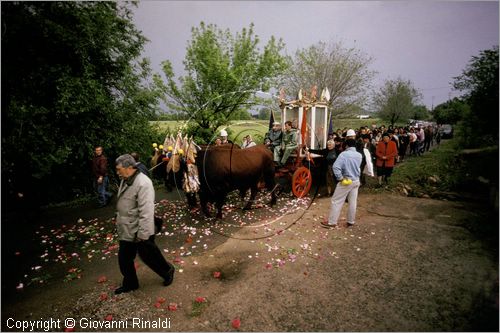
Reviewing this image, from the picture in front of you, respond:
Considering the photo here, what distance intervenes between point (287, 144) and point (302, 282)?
15.4ft

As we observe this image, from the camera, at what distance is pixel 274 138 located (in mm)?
8430

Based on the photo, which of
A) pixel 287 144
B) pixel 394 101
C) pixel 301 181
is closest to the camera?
pixel 287 144

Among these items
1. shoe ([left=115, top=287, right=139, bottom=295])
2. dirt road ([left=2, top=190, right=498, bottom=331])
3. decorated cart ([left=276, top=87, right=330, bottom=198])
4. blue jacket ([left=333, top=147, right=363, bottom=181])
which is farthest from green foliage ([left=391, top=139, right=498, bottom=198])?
shoe ([left=115, top=287, right=139, bottom=295])

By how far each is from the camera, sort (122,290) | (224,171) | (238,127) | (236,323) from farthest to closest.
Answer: (238,127), (224,171), (122,290), (236,323)

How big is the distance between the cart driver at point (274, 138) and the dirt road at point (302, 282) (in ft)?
9.41

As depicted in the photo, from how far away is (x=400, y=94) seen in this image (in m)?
35.7

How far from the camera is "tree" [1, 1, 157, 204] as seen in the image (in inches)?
237

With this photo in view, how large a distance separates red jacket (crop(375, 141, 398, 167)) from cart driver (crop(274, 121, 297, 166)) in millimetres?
3485

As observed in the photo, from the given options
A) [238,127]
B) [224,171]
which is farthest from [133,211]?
[238,127]

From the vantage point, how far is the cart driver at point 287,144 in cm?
795

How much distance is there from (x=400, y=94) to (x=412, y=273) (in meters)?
38.0

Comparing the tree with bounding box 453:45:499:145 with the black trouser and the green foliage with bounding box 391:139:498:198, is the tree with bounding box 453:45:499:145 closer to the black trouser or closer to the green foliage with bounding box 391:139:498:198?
the green foliage with bounding box 391:139:498:198

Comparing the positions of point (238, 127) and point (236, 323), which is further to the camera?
point (238, 127)

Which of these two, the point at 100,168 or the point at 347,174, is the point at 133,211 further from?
the point at 100,168
